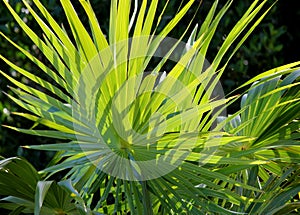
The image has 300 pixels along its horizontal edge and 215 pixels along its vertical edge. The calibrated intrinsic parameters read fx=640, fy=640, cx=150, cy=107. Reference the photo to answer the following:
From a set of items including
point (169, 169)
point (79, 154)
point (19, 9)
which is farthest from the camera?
point (19, 9)

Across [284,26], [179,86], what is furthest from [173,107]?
[284,26]

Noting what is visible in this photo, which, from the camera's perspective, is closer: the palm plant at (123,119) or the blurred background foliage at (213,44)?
the palm plant at (123,119)

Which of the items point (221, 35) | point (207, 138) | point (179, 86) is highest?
point (221, 35)

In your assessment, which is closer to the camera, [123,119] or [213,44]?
[123,119]

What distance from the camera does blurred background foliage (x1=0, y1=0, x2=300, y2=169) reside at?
253 centimetres

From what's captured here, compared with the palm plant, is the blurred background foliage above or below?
above

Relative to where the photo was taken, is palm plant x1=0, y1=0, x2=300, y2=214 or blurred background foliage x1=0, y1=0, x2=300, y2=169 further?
blurred background foliage x1=0, y1=0, x2=300, y2=169

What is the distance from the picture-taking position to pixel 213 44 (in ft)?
8.66

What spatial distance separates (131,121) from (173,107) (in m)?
0.10

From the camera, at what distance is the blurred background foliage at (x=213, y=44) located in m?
2.53

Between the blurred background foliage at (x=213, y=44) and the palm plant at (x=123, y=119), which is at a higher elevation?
the blurred background foliage at (x=213, y=44)

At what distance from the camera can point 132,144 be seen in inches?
50.7

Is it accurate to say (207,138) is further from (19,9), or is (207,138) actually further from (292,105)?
(19,9)

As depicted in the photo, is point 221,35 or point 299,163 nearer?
point 299,163
